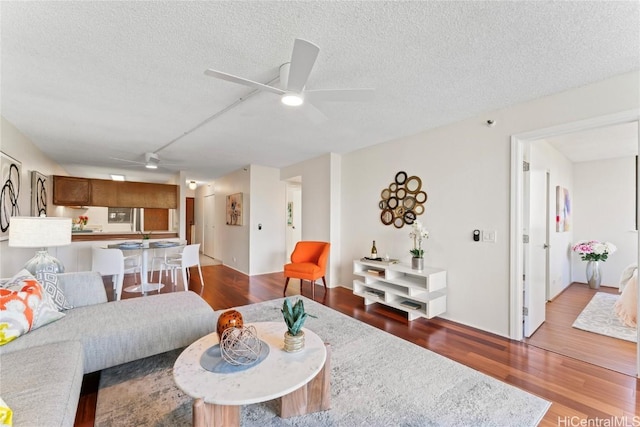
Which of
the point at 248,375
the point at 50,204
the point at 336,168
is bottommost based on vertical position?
the point at 248,375

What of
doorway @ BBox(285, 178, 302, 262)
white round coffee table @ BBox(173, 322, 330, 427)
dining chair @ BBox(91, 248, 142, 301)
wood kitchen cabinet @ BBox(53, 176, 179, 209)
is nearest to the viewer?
white round coffee table @ BBox(173, 322, 330, 427)

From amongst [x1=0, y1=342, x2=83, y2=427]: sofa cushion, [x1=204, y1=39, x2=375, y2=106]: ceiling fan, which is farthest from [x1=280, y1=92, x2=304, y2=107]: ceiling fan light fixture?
[x1=0, y1=342, x2=83, y2=427]: sofa cushion

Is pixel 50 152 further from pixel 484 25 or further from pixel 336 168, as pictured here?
pixel 484 25

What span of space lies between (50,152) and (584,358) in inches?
302

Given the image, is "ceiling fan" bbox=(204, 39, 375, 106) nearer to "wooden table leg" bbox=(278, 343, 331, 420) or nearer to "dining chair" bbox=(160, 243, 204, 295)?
"wooden table leg" bbox=(278, 343, 331, 420)

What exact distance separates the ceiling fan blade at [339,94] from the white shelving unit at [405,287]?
211cm

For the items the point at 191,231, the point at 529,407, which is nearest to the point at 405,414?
the point at 529,407

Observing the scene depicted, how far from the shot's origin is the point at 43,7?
4.67ft

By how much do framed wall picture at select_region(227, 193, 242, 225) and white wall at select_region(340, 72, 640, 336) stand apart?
11.5 ft

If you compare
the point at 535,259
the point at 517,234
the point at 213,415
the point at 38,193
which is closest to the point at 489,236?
the point at 517,234

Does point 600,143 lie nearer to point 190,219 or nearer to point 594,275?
point 594,275

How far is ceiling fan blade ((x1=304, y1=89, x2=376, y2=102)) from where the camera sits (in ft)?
6.11

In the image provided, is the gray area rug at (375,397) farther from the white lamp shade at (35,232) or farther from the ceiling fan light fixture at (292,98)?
the ceiling fan light fixture at (292,98)

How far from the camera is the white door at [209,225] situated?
7.98 meters
